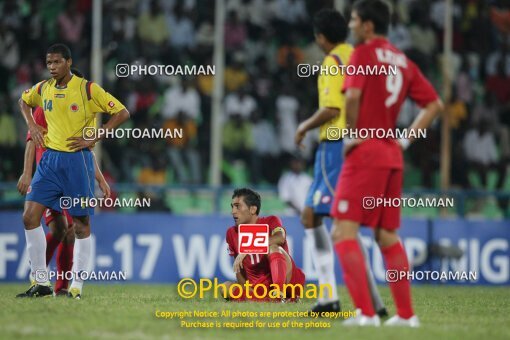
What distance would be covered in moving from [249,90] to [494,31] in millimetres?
6120

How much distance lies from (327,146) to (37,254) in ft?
11.7

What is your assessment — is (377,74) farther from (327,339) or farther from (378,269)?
(378,269)

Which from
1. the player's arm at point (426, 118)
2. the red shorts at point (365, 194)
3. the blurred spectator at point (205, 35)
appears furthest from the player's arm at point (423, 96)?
the blurred spectator at point (205, 35)

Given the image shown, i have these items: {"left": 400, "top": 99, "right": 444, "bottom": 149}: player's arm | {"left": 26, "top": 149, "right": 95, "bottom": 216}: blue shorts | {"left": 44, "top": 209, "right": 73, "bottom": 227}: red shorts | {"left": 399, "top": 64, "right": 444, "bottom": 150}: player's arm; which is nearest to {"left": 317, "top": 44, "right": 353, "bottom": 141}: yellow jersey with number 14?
{"left": 399, "top": 64, "right": 444, "bottom": 150}: player's arm

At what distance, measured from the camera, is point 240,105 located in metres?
22.1

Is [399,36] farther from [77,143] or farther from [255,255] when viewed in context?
[77,143]

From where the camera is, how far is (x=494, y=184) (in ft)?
76.6

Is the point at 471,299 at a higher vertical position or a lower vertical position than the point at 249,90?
lower

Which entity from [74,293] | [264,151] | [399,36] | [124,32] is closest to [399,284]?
[74,293]

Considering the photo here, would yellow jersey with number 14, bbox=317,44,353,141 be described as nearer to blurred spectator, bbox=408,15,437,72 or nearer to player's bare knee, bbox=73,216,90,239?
player's bare knee, bbox=73,216,90,239

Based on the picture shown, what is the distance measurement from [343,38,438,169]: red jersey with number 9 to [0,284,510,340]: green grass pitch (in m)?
1.30

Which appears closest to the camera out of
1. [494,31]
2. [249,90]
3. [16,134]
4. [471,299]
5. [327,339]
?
[327,339]

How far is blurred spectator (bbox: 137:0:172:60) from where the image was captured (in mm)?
22094

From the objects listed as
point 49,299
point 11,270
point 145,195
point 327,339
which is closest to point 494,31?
point 145,195
